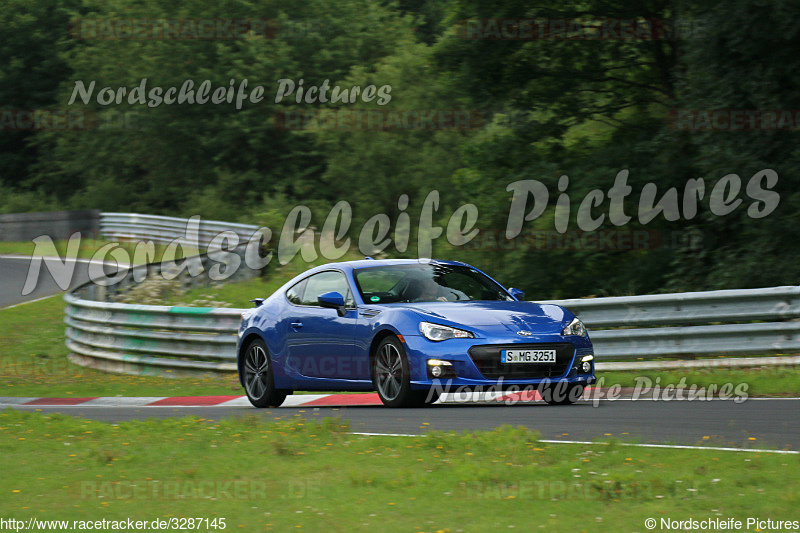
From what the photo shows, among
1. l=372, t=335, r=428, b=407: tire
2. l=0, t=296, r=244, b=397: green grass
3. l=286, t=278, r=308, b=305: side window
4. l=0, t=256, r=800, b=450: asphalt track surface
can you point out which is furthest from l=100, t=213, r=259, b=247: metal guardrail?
l=372, t=335, r=428, b=407: tire

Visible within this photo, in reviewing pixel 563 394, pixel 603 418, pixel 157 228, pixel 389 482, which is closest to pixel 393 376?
pixel 563 394

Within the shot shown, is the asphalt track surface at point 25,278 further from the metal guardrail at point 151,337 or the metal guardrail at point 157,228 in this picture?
Result: the metal guardrail at point 151,337

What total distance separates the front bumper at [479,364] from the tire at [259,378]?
7.52 feet

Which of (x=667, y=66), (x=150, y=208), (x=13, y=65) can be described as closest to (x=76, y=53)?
(x=13, y=65)

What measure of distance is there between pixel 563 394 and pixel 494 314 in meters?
0.99

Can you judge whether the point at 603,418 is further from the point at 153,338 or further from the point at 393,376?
the point at 153,338

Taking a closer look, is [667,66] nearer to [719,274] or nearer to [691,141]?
[691,141]

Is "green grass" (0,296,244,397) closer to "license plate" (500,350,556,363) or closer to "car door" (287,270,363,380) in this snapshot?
"car door" (287,270,363,380)

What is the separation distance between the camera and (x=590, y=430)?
8.54 meters

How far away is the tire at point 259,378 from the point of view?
39.7 feet

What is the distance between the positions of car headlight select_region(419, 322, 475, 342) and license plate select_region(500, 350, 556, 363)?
0.34 metres

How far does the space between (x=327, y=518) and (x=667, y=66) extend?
19.6 metres

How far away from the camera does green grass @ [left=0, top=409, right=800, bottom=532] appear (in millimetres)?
5676

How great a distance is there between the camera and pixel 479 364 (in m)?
10.1
